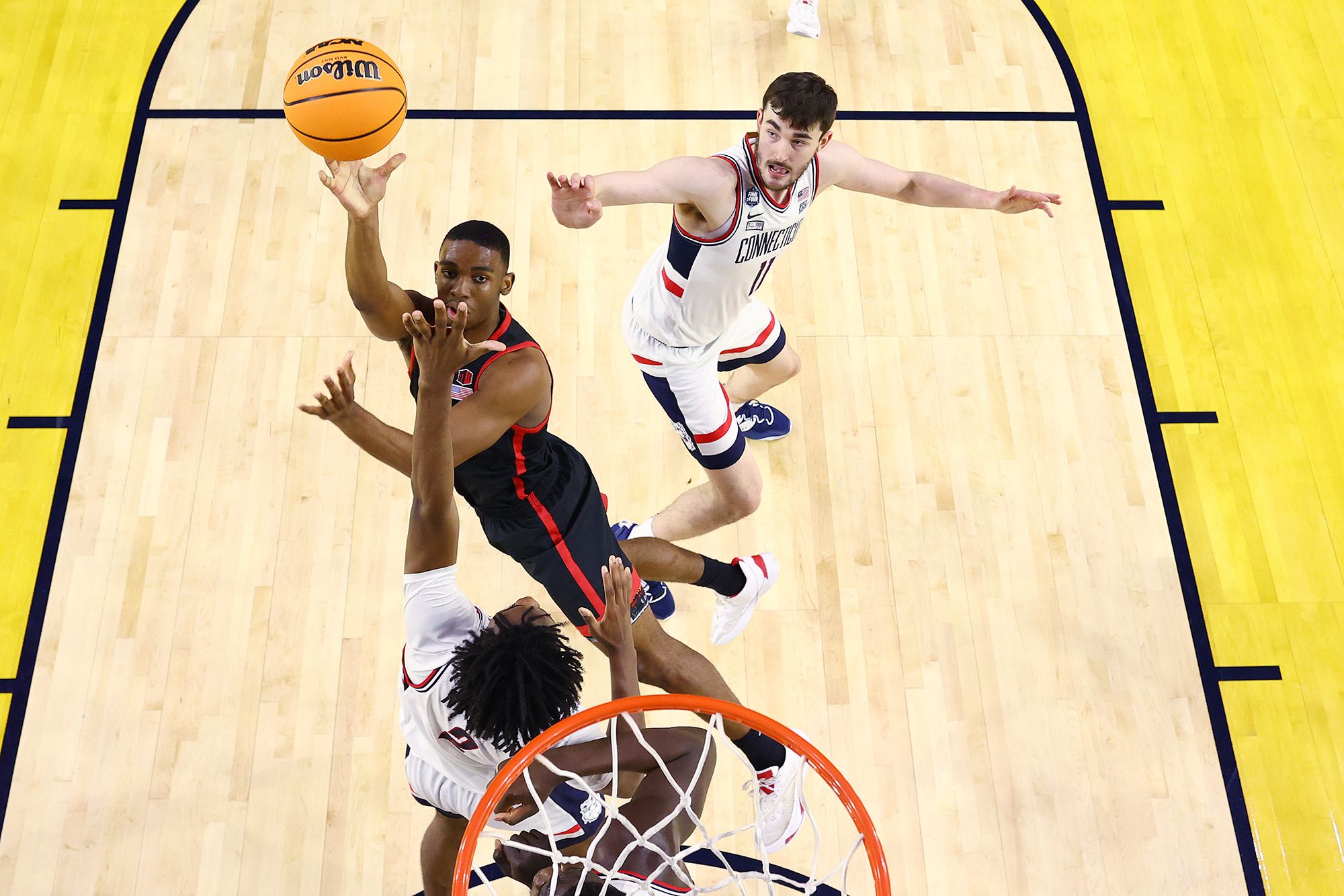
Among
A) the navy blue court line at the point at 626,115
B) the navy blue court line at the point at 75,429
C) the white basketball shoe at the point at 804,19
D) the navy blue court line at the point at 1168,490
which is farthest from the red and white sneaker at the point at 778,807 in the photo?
the white basketball shoe at the point at 804,19

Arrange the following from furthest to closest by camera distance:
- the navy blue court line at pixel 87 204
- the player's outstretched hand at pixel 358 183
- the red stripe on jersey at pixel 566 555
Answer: the navy blue court line at pixel 87 204, the red stripe on jersey at pixel 566 555, the player's outstretched hand at pixel 358 183

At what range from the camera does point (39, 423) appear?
4473mm

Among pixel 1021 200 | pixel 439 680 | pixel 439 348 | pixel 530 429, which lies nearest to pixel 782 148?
pixel 1021 200

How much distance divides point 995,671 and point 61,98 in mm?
5147

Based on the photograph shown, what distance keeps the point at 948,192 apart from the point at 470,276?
5.91 ft

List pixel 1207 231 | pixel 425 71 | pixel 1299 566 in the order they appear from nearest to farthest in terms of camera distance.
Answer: pixel 1299 566 → pixel 1207 231 → pixel 425 71

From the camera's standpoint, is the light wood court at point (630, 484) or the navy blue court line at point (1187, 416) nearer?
the light wood court at point (630, 484)

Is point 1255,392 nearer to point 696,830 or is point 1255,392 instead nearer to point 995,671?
point 995,671

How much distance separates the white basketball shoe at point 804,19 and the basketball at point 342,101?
289cm

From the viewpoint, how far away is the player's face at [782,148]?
11.0 ft

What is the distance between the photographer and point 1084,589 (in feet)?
14.0

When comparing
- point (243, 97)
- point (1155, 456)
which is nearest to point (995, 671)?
point (1155, 456)

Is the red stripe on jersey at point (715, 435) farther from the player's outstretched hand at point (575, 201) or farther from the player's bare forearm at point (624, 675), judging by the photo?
the player's bare forearm at point (624, 675)

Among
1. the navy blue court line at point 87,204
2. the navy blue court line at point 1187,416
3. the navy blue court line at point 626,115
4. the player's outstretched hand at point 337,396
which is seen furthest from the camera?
the navy blue court line at point 626,115
